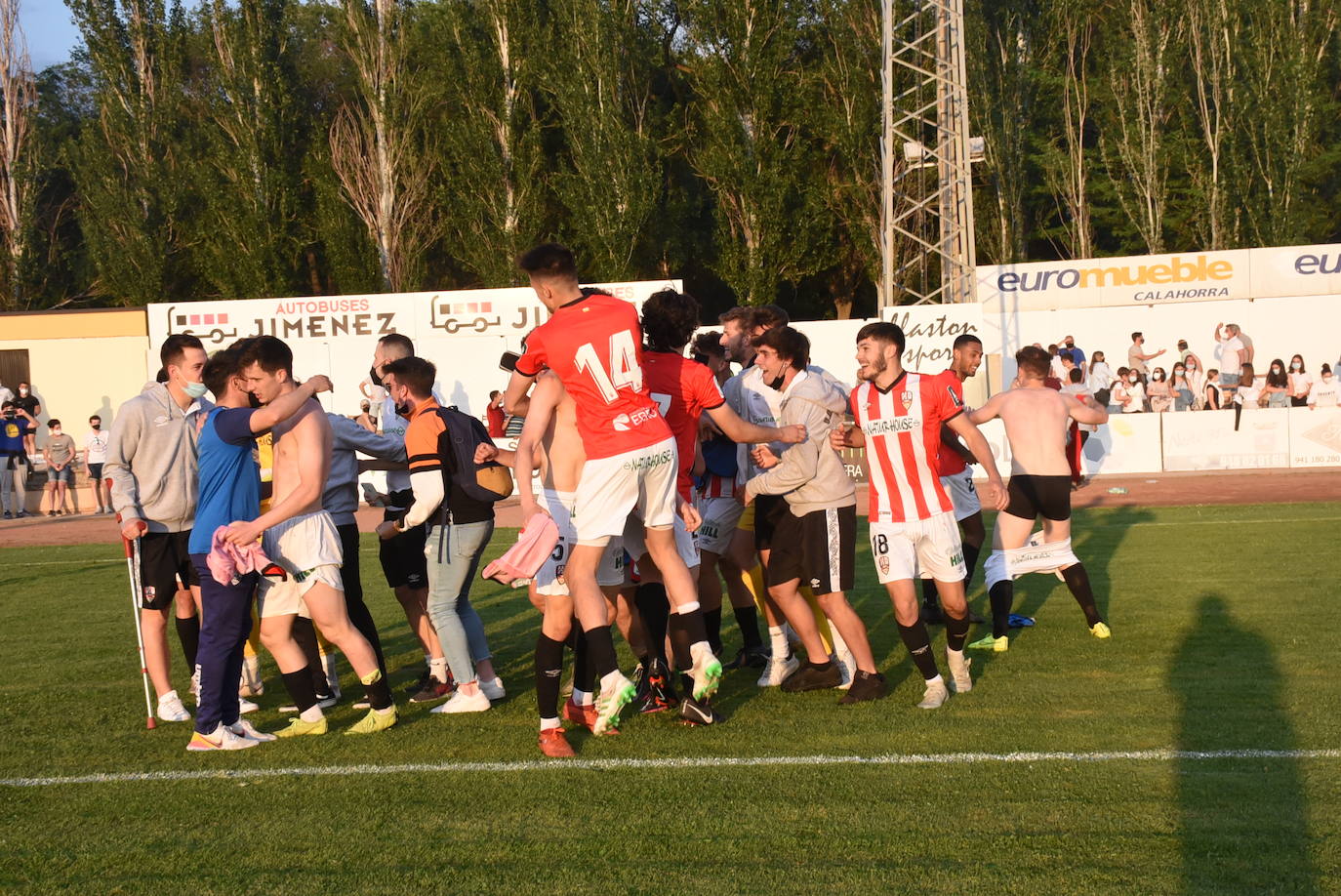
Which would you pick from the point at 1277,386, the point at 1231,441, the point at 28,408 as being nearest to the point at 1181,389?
the point at 1277,386

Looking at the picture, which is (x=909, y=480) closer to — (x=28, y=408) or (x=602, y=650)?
(x=602, y=650)

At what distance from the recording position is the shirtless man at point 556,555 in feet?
18.2

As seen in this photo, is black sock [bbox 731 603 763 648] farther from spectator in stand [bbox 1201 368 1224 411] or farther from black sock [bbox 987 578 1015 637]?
spectator in stand [bbox 1201 368 1224 411]

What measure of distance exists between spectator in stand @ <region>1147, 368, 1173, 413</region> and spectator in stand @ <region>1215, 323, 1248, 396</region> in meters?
1.84

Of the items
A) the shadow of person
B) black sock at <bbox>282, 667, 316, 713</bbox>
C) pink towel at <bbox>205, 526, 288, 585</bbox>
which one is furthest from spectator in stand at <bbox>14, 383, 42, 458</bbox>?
the shadow of person

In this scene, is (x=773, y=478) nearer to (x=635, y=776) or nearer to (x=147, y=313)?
(x=635, y=776)

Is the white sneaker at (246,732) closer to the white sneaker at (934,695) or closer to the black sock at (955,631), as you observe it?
the white sneaker at (934,695)

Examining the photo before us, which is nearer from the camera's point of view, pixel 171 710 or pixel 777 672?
pixel 171 710

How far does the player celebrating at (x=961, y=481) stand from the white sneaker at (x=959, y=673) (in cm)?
173

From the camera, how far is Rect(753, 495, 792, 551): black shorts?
6.63m

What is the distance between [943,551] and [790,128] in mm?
29705

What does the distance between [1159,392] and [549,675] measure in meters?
22.2

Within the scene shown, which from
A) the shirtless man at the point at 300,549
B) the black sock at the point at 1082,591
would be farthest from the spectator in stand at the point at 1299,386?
the shirtless man at the point at 300,549

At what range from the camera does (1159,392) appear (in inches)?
986
